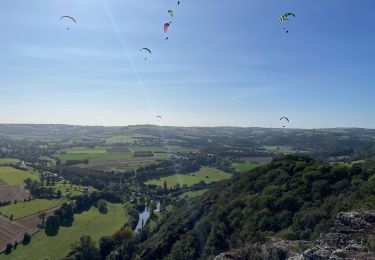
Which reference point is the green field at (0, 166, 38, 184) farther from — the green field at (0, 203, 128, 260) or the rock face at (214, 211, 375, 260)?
the rock face at (214, 211, 375, 260)

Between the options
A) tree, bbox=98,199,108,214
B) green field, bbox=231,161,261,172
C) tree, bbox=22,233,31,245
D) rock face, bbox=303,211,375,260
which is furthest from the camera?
green field, bbox=231,161,261,172

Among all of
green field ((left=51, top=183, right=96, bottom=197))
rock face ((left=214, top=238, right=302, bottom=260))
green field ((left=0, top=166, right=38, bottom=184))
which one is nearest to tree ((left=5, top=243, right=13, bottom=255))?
green field ((left=51, top=183, right=96, bottom=197))

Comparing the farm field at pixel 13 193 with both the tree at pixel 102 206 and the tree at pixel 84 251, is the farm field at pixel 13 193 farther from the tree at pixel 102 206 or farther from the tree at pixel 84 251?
the tree at pixel 84 251

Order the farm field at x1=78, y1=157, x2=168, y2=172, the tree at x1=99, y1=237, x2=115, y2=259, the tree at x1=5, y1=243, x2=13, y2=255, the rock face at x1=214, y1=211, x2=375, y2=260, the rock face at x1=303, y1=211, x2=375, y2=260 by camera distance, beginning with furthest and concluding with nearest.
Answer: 1. the farm field at x1=78, y1=157, x2=168, y2=172
2. the tree at x1=99, y1=237, x2=115, y2=259
3. the tree at x1=5, y1=243, x2=13, y2=255
4. the rock face at x1=214, y1=211, x2=375, y2=260
5. the rock face at x1=303, y1=211, x2=375, y2=260

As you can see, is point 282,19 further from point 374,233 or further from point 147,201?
point 147,201

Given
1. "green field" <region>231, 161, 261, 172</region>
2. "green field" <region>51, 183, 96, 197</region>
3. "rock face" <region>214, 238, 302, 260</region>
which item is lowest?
"green field" <region>51, 183, 96, 197</region>

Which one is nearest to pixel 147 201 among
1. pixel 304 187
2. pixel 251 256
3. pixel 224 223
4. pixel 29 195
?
pixel 29 195
